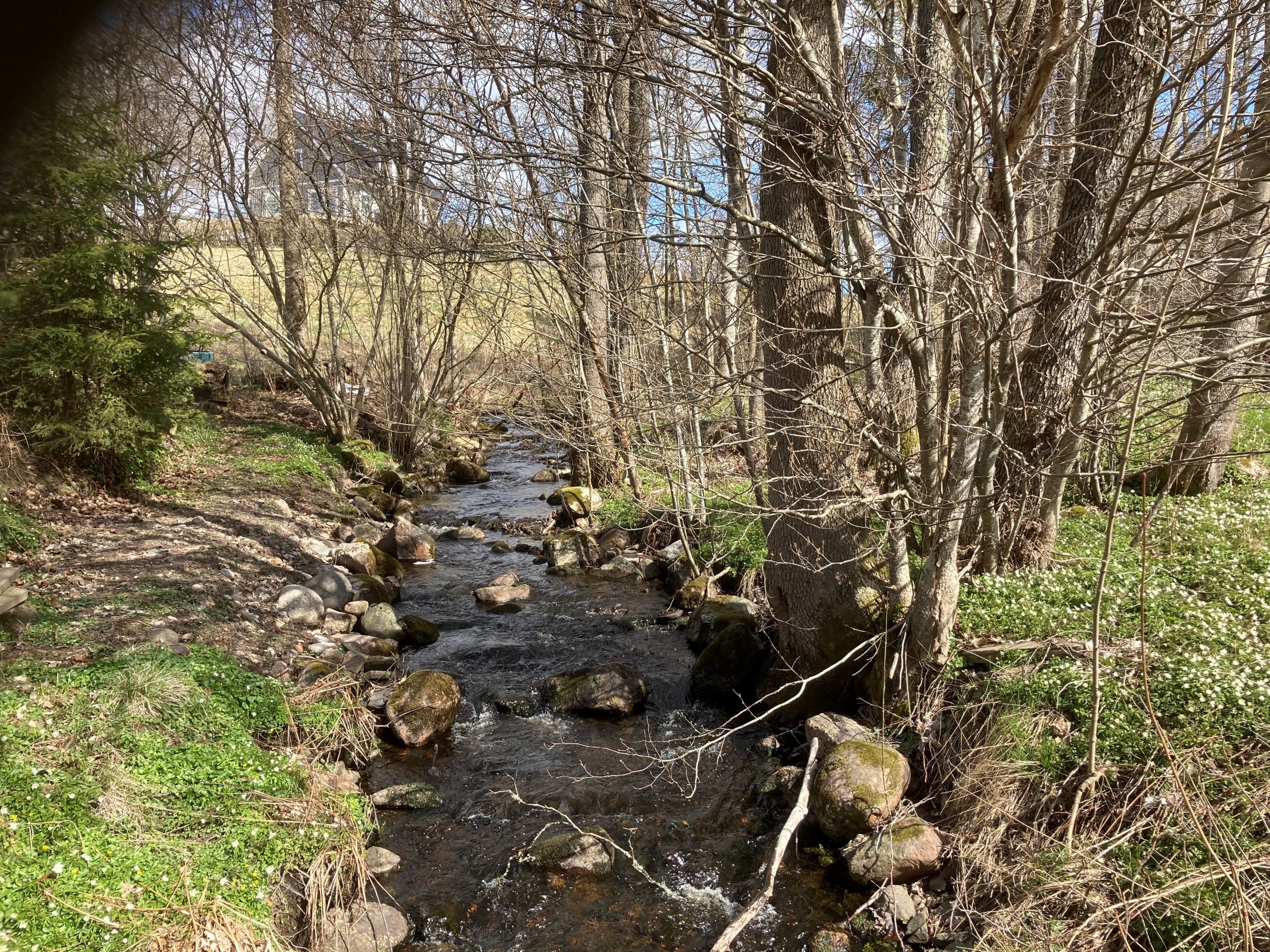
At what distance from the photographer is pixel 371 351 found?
15391 mm

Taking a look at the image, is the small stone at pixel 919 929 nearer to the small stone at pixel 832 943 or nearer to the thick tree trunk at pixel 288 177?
the small stone at pixel 832 943

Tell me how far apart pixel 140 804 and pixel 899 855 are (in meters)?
4.46

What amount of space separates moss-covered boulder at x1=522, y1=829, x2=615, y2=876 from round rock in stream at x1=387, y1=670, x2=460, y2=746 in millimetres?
1740

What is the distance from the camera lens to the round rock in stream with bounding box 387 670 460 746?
6812 mm

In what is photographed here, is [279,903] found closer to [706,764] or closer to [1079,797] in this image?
[706,764]

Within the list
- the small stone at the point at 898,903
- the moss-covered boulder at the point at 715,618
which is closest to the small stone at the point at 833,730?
the small stone at the point at 898,903

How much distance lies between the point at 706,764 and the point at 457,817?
79.7 inches

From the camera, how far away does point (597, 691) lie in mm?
7523

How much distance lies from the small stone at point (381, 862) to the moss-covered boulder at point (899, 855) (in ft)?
9.74

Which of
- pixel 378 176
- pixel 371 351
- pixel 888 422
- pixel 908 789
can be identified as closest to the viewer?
pixel 908 789

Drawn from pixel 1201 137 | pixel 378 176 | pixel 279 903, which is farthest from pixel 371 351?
pixel 1201 137

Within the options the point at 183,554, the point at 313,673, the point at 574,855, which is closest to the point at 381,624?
the point at 313,673

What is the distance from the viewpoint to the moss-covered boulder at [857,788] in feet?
17.4

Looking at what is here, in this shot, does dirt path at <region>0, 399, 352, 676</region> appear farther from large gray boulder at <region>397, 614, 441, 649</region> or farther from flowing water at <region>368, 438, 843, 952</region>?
flowing water at <region>368, 438, 843, 952</region>
